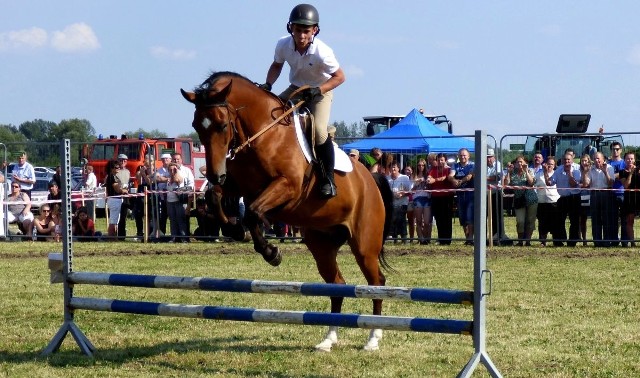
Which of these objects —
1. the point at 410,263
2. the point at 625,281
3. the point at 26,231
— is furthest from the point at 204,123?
the point at 26,231

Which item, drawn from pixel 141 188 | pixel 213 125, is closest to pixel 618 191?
pixel 141 188

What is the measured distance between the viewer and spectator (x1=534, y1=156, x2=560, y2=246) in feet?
63.6

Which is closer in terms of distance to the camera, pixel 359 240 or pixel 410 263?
pixel 359 240

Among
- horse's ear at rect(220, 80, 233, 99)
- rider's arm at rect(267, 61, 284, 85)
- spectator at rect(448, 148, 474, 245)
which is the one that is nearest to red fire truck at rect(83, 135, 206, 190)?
spectator at rect(448, 148, 474, 245)

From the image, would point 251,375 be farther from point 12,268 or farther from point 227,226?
point 12,268

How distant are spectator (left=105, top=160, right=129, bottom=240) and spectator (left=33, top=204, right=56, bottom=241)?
4.46 ft

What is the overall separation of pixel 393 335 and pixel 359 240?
0.96 meters

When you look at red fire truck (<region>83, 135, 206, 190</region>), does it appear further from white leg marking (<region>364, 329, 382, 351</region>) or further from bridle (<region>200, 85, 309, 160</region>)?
white leg marking (<region>364, 329, 382, 351</region>)

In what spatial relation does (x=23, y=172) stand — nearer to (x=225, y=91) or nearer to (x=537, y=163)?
(x=537, y=163)

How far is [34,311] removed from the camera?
11.3 metres

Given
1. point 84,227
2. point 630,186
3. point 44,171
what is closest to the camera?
point 630,186

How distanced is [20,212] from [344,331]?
48.7ft

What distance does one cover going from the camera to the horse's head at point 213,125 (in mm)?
7883

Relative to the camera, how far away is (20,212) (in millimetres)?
22953
